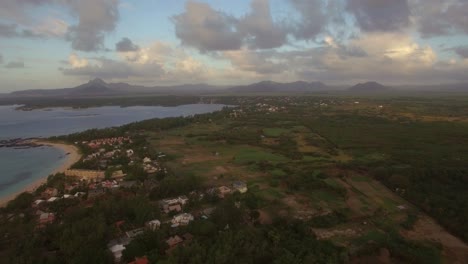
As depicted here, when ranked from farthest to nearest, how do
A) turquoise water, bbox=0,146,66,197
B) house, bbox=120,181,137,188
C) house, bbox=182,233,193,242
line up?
turquoise water, bbox=0,146,66,197 < house, bbox=120,181,137,188 < house, bbox=182,233,193,242

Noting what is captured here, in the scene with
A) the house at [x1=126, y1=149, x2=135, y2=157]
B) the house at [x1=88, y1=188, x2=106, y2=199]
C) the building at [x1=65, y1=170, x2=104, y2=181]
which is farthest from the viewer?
the house at [x1=126, y1=149, x2=135, y2=157]

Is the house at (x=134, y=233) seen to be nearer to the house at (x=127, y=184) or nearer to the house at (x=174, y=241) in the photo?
the house at (x=174, y=241)

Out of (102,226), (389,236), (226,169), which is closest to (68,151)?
(226,169)

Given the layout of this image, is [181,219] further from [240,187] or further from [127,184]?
[127,184]

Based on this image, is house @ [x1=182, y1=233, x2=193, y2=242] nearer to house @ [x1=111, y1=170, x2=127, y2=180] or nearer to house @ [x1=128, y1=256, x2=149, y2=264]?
house @ [x1=128, y1=256, x2=149, y2=264]

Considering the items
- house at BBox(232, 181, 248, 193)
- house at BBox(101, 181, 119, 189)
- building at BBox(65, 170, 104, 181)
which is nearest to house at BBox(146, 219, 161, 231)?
house at BBox(232, 181, 248, 193)

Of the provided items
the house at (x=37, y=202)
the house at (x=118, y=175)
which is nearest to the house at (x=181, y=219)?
the house at (x=37, y=202)

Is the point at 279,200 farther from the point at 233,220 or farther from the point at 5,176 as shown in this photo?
the point at 5,176
